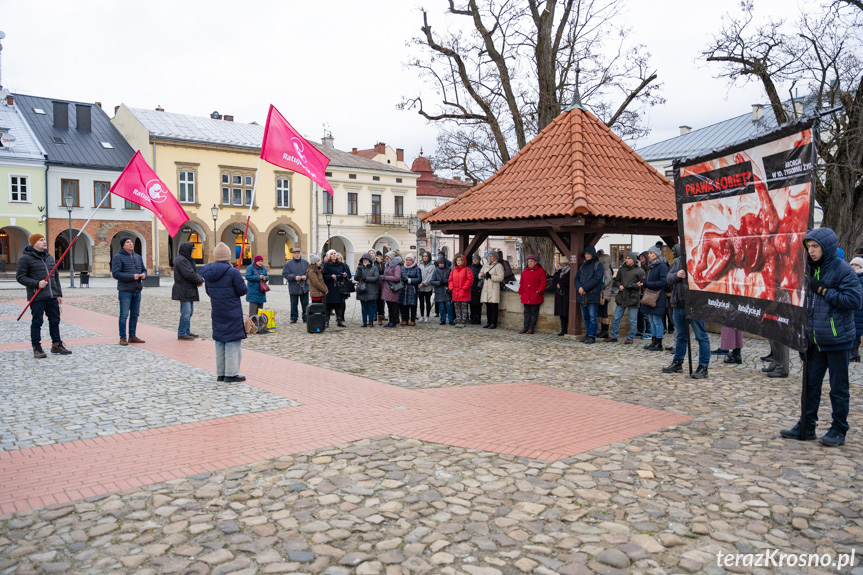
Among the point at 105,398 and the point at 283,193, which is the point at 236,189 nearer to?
the point at 283,193

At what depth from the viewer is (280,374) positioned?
9359 millimetres

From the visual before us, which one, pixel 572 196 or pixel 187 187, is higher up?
pixel 187 187

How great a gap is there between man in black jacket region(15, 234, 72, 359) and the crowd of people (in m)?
0.02

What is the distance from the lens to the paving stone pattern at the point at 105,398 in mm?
6379

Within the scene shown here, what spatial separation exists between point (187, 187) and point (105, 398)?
41509mm

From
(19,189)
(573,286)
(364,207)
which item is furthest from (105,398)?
(364,207)

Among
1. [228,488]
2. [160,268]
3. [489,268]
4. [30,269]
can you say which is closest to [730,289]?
[228,488]

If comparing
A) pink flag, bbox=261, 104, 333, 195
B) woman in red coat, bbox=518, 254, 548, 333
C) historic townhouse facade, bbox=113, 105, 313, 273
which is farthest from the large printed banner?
historic townhouse facade, bbox=113, 105, 313, 273

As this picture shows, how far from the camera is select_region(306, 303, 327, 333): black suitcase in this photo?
1434 centimetres

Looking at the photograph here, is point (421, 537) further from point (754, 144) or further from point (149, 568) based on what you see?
point (754, 144)

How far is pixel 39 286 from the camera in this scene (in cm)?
1023

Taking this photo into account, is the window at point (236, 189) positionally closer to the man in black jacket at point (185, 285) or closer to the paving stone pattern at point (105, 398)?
the man in black jacket at point (185, 285)

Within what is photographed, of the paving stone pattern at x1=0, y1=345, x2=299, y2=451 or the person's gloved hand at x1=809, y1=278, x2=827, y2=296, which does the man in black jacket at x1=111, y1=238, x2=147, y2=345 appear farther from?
the person's gloved hand at x1=809, y1=278, x2=827, y2=296

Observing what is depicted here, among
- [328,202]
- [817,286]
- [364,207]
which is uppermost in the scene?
[328,202]
